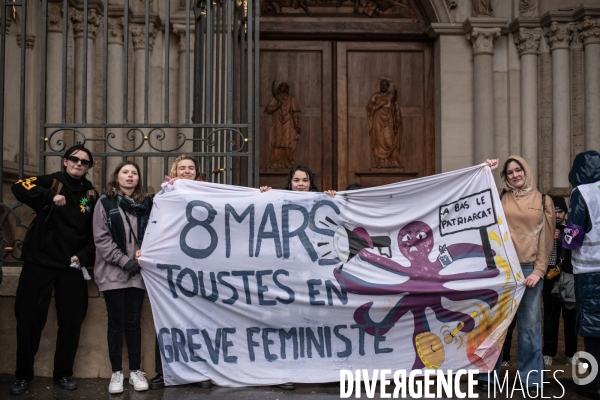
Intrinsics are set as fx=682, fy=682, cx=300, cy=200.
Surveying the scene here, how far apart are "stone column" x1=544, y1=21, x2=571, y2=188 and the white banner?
15.0 ft

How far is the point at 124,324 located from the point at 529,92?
682 centimetres

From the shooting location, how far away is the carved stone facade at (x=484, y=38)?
9.55 m

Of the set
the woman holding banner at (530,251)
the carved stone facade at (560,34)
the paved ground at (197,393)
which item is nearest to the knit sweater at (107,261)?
the paved ground at (197,393)

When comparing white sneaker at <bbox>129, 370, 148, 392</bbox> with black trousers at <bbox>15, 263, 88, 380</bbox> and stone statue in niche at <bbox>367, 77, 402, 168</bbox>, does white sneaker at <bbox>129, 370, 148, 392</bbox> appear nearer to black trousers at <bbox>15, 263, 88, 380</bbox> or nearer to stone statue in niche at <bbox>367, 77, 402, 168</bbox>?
black trousers at <bbox>15, 263, 88, 380</bbox>

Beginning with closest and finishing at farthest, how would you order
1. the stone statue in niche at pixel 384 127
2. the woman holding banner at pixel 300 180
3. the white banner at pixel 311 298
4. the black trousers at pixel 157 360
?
the white banner at pixel 311 298 < the black trousers at pixel 157 360 < the woman holding banner at pixel 300 180 < the stone statue in niche at pixel 384 127

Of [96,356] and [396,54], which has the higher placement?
[396,54]

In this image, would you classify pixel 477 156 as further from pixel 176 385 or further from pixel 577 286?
pixel 176 385

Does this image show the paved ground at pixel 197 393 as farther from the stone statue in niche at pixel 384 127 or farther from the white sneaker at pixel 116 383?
the stone statue in niche at pixel 384 127

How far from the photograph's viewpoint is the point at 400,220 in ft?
18.0

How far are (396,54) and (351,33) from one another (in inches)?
29.8

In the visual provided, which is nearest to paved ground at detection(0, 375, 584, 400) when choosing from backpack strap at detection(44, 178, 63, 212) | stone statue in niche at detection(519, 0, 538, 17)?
backpack strap at detection(44, 178, 63, 212)

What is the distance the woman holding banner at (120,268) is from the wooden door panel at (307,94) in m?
4.84

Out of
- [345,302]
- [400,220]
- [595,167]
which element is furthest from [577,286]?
[345,302]

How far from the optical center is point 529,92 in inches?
378
